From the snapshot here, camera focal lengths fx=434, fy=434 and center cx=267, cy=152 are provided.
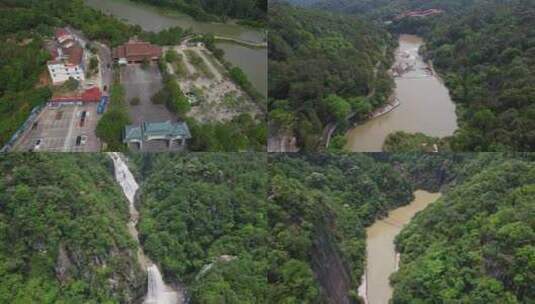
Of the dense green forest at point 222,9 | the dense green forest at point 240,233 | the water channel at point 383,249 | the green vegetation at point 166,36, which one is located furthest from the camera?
the dense green forest at point 222,9

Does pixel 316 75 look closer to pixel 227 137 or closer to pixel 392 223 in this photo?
pixel 227 137

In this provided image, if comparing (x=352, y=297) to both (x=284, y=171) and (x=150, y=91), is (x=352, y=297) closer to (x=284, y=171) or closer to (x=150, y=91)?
(x=284, y=171)

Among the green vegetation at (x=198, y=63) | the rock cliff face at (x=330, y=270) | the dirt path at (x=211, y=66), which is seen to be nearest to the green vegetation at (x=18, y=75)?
the green vegetation at (x=198, y=63)

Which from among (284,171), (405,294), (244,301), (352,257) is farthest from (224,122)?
(405,294)

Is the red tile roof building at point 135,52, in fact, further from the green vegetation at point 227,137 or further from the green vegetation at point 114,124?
the green vegetation at point 227,137

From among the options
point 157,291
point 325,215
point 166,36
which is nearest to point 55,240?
point 157,291

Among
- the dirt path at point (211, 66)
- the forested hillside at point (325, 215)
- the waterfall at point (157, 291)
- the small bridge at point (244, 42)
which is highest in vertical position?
the small bridge at point (244, 42)

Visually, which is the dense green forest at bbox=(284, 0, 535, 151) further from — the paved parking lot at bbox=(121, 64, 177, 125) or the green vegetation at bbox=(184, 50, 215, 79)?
the paved parking lot at bbox=(121, 64, 177, 125)
